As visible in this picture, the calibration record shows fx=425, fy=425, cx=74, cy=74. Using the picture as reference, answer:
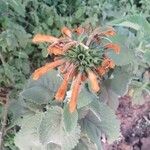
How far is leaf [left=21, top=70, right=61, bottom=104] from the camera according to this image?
1234mm

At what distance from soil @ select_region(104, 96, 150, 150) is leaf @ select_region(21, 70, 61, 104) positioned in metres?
Answer: 0.57

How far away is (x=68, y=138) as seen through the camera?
1219 mm

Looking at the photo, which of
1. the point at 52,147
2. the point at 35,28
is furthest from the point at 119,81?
the point at 35,28

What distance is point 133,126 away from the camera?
5.90 feet

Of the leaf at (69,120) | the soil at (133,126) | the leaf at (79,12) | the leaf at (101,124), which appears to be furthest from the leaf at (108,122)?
the leaf at (79,12)

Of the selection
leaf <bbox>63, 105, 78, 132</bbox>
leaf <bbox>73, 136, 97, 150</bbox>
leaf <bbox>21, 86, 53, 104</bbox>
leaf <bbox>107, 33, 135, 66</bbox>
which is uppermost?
leaf <bbox>107, 33, 135, 66</bbox>

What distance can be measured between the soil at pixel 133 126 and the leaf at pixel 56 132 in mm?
540

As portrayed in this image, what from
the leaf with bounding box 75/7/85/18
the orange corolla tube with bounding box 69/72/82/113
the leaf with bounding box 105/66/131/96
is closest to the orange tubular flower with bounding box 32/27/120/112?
the orange corolla tube with bounding box 69/72/82/113

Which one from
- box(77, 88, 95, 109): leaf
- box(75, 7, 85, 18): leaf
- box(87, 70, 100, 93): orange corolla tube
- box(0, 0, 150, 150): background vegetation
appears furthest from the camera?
box(75, 7, 85, 18): leaf

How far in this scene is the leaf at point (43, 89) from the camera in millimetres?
1234

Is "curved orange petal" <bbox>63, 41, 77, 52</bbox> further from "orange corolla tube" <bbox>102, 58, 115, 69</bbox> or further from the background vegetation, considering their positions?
the background vegetation

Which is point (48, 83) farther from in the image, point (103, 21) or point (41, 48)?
point (103, 21)

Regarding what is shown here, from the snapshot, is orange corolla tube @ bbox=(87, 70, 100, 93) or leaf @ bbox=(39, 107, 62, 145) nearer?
orange corolla tube @ bbox=(87, 70, 100, 93)

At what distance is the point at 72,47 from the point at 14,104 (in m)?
0.51
